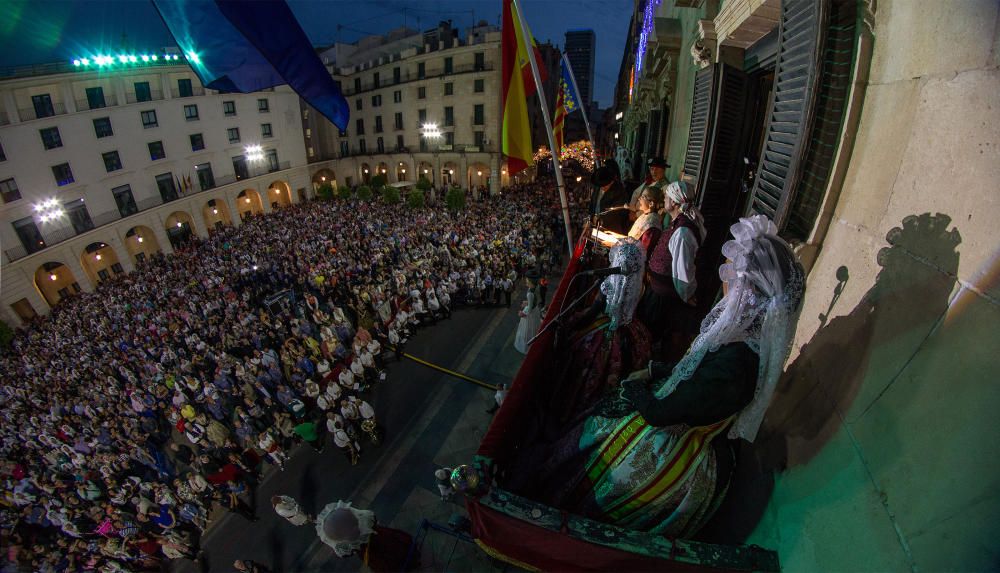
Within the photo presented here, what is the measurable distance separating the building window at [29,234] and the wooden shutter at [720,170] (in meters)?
34.2

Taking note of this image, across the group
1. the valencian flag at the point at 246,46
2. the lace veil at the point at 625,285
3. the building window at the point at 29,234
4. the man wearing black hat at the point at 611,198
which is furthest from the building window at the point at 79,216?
the lace veil at the point at 625,285

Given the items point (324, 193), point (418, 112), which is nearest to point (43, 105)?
point (324, 193)

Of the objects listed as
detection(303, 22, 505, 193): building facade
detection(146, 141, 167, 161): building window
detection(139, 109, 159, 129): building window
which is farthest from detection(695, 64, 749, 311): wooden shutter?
detection(139, 109, 159, 129): building window

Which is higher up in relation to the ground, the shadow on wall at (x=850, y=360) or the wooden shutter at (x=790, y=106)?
the wooden shutter at (x=790, y=106)

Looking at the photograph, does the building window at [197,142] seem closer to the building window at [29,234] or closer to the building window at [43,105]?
the building window at [43,105]

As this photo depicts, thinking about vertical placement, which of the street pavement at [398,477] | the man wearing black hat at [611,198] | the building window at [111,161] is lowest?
the street pavement at [398,477]

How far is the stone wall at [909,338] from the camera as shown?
1.64 metres

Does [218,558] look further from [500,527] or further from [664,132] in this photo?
[664,132]

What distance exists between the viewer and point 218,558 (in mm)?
7039

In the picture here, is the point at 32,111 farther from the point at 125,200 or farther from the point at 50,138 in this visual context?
the point at 125,200

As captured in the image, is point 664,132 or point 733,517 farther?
point 664,132

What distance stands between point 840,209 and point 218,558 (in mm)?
10351

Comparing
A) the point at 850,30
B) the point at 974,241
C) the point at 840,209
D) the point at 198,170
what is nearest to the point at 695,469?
the point at 974,241

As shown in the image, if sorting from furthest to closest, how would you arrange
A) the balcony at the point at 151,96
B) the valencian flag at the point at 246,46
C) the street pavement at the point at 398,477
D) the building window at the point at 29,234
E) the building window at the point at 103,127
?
the balcony at the point at 151,96 → the building window at the point at 103,127 → the building window at the point at 29,234 → the street pavement at the point at 398,477 → the valencian flag at the point at 246,46
